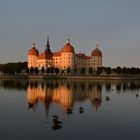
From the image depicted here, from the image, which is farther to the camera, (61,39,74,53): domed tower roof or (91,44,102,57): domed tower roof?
(91,44,102,57): domed tower roof

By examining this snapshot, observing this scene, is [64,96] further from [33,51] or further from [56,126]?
[33,51]

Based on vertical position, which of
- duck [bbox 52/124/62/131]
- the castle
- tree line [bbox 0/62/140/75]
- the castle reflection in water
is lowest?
duck [bbox 52/124/62/131]

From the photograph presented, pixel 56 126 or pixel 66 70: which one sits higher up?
pixel 66 70

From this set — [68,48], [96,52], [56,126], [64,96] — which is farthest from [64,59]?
[56,126]

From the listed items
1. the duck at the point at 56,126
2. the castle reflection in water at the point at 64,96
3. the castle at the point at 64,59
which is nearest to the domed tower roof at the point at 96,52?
the castle at the point at 64,59

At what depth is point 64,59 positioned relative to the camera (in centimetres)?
9106

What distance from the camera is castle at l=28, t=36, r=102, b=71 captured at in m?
91.0

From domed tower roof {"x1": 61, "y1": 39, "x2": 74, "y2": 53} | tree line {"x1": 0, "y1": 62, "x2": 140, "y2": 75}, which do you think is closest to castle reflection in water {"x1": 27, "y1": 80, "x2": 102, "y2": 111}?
tree line {"x1": 0, "y1": 62, "x2": 140, "y2": 75}

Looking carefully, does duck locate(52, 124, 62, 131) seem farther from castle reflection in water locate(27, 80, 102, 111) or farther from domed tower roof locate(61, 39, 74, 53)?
domed tower roof locate(61, 39, 74, 53)

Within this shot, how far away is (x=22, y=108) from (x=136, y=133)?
366 inches

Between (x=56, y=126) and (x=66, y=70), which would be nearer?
(x=56, y=126)

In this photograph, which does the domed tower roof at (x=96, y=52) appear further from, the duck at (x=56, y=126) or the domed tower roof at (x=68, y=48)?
the duck at (x=56, y=126)

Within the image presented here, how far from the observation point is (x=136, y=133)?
14.4m

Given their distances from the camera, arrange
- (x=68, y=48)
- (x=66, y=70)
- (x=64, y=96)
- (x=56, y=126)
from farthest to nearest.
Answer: (x=68, y=48)
(x=66, y=70)
(x=64, y=96)
(x=56, y=126)
